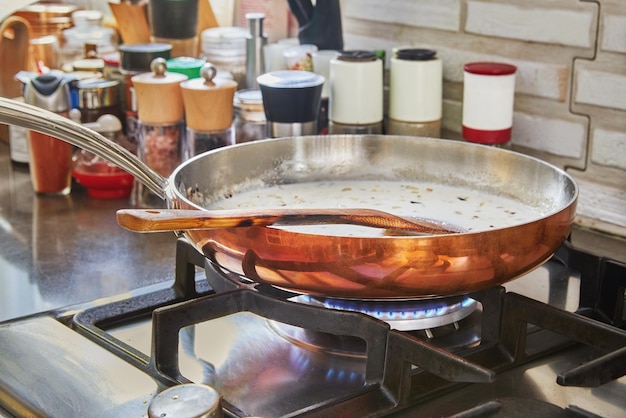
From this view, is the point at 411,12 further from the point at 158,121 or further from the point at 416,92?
the point at 158,121

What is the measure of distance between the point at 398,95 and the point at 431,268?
0.67 metres

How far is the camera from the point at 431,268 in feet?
2.41

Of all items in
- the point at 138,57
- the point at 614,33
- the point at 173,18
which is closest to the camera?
the point at 614,33

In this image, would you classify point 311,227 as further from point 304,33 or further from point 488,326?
point 304,33

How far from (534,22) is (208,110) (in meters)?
0.47

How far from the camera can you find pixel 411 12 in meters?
1.45

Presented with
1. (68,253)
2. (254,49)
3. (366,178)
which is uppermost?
(254,49)

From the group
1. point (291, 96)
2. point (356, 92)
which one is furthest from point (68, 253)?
point (356, 92)

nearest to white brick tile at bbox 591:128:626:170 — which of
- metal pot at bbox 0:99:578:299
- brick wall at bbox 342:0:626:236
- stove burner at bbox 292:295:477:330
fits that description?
brick wall at bbox 342:0:626:236

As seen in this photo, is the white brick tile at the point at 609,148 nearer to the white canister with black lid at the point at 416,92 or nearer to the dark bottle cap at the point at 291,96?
the white canister with black lid at the point at 416,92

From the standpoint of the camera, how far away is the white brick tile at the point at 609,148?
120 cm

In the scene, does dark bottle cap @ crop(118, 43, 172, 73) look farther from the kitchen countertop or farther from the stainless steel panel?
the stainless steel panel

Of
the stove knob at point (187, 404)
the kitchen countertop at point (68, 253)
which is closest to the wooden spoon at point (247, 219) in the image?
the stove knob at point (187, 404)

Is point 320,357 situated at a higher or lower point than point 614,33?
lower
